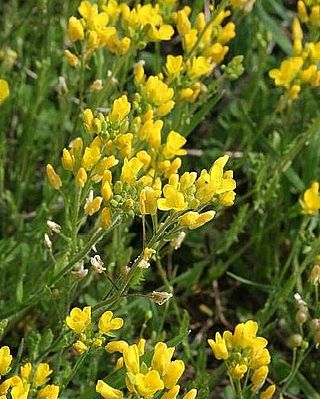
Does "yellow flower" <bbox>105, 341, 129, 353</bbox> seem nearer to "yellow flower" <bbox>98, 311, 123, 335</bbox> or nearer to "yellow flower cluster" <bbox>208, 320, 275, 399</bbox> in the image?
"yellow flower" <bbox>98, 311, 123, 335</bbox>

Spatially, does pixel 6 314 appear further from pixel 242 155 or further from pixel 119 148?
pixel 242 155

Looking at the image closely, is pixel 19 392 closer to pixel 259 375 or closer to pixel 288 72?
pixel 259 375

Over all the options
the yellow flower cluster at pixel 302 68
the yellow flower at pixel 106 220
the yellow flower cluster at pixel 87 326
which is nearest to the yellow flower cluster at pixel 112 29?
the yellow flower cluster at pixel 302 68

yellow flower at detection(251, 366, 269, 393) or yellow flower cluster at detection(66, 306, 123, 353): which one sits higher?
yellow flower cluster at detection(66, 306, 123, 353)

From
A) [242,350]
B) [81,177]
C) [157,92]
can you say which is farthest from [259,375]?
[157,92]

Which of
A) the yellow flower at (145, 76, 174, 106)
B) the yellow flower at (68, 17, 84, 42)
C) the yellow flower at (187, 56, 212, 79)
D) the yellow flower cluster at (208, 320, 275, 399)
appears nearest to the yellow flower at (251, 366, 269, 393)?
the yellow flower cluster at (208, 320, 275, 399)

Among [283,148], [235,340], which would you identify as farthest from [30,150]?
[235,340]
